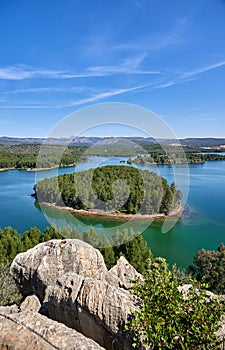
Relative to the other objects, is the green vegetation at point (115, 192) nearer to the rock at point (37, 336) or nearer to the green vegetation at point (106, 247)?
the green vegetation at point (106, 247)

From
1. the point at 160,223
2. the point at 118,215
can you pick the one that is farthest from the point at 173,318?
the point at 118,215

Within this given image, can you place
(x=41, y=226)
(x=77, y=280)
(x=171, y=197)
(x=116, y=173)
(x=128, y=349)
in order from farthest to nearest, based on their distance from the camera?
(x=116, y=173)
(x=171, y=197)
(x=41, y=226)
(x=77, y=280)
(x=128, y=349)

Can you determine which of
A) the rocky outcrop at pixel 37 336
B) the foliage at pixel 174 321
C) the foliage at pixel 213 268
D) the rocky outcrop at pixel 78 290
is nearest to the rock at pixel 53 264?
the rocky outcrop at pixel 78 290

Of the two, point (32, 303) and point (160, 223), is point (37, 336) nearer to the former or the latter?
point (32, 303)

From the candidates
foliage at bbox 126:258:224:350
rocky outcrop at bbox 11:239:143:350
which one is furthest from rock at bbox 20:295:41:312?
foliage at bbox 126:258:224:350

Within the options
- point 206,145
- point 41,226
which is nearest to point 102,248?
point 41,226

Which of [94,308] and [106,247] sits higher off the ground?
[94,308]

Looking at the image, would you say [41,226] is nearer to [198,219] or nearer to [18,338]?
[198,219]
